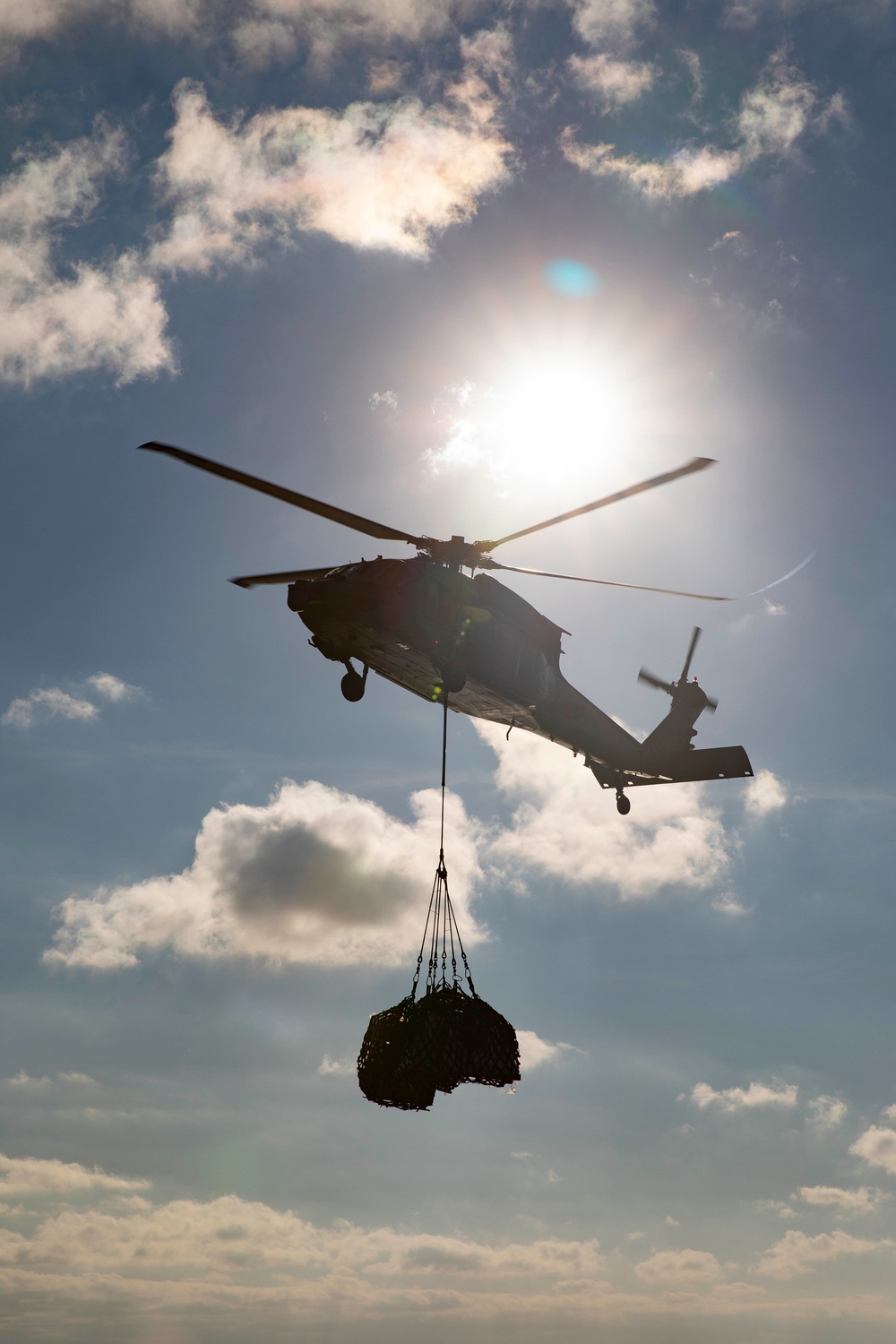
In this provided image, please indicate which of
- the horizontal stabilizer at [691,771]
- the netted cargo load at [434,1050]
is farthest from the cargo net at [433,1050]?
the horizontal stabilizer at [691,771]

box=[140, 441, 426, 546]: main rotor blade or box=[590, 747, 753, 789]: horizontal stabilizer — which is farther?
box=[590, 747, 753, 789]: horizontal stabilizer

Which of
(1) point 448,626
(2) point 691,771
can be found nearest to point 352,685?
(1) point 448,626

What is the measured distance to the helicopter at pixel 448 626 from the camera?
19594mm

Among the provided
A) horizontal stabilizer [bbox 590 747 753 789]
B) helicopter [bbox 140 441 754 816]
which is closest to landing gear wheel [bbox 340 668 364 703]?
helicopter [bbox 140 441 754 816]

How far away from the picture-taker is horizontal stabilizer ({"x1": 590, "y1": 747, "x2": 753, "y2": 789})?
27.0 meters

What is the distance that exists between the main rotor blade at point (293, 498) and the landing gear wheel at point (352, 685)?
2.93 m

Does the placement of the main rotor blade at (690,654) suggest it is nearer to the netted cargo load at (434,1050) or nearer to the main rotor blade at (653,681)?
the main rotor blade at (653,681)

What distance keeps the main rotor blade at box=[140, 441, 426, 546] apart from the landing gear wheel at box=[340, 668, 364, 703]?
2.93 m

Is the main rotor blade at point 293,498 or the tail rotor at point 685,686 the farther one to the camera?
the tail rotor at point 685,686

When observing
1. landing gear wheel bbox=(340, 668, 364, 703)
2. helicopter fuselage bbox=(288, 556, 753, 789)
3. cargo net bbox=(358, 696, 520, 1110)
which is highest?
helicopter fuselage bbox=(288, 556, 753, 789)

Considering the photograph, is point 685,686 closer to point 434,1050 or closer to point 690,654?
point 690,654

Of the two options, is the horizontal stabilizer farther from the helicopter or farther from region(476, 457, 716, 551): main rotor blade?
region(476, 457, 716, 551): main rotor blade

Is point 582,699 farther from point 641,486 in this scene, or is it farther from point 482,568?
point 641,486

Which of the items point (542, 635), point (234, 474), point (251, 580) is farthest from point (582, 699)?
point (234, 474)
